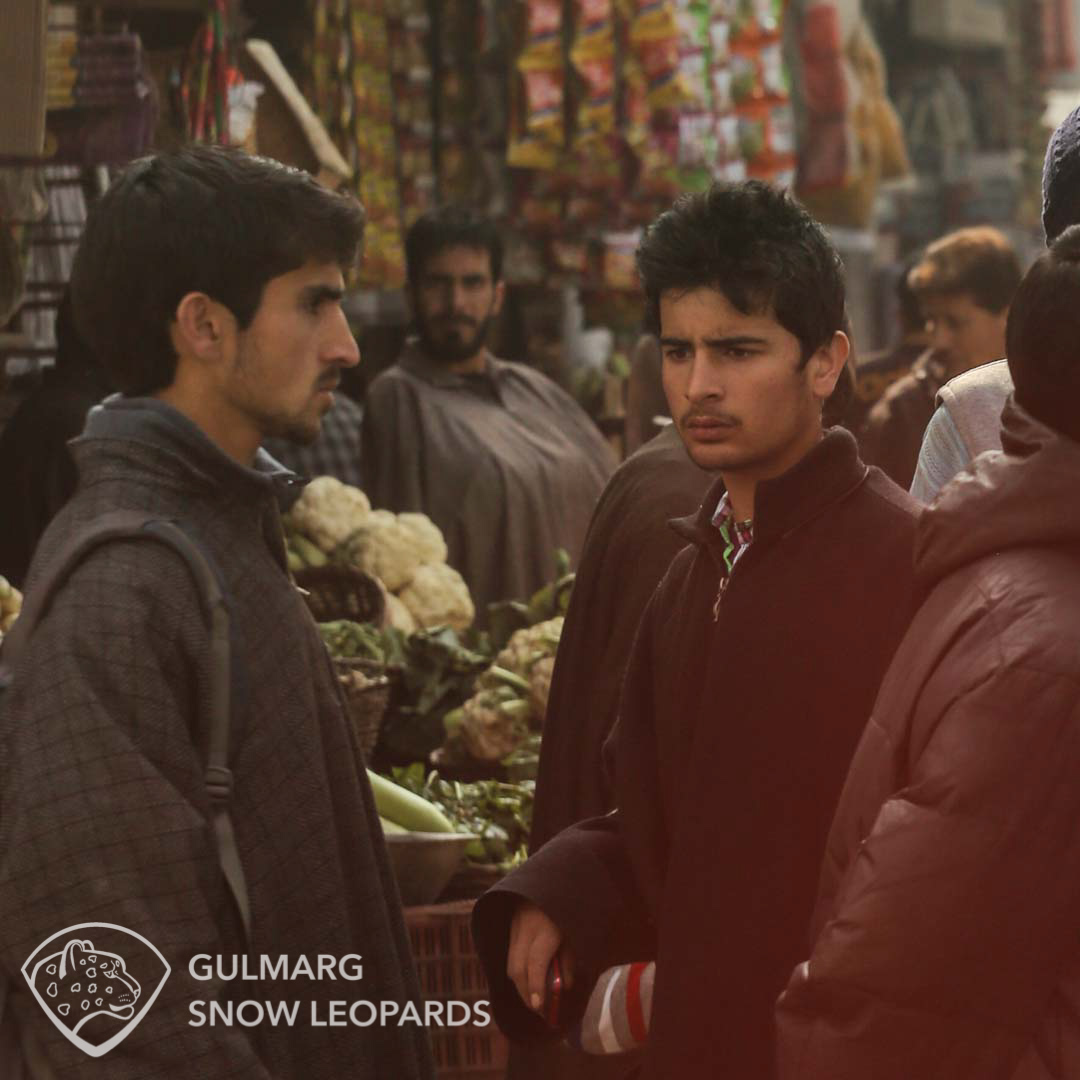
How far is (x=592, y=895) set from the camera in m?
2.63

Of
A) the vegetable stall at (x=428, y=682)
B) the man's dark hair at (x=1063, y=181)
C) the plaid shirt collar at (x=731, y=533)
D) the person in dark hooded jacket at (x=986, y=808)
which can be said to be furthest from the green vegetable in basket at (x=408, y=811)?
the person in dark hooded jacket at (x=986, y=808)

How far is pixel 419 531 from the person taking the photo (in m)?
5.78

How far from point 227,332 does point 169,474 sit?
0.19 metres

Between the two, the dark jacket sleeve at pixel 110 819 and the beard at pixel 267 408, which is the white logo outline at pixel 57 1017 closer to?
the dark jacket sleeve at pixel 110 819

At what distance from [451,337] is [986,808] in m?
5.24

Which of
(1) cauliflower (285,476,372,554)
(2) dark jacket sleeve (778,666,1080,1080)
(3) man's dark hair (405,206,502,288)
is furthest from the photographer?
(3) man's dark hair (405,206,502,288)

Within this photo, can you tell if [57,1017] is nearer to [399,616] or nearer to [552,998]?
[552,998]

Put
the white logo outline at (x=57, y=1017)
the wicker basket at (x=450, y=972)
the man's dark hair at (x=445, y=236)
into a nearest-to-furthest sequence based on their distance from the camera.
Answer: the white logo outline at (x=57, y=1017), the wicker basket at (x=450, y=972), the man's dark hair at (x=445, y=236)

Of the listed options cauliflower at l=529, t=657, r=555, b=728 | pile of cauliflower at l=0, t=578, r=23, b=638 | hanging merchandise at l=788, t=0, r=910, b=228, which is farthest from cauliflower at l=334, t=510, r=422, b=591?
hanging merchandise at l=788, t=0, r=910, b=228

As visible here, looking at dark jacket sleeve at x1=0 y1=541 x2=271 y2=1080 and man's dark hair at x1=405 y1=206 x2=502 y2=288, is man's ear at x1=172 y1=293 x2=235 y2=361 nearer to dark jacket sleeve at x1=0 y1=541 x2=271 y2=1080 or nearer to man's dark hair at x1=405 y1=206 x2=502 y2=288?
dark jacket sleeve at x1=0 y1=541 x2=271 y2=1080

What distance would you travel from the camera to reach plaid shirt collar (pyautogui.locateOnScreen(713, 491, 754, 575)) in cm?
265

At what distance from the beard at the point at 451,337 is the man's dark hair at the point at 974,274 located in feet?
4.87

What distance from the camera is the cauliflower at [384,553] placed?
18.3 ft

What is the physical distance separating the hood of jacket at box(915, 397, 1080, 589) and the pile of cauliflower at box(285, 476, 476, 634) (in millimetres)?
3545
